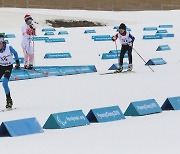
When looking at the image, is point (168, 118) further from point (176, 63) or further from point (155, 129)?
point (176, 63)

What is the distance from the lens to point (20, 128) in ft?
35.6

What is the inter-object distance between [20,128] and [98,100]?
14.4 feet

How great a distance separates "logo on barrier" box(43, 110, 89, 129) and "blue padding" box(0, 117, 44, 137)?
1.28ft

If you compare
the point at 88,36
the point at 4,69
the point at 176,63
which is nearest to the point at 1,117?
the point at 4,69

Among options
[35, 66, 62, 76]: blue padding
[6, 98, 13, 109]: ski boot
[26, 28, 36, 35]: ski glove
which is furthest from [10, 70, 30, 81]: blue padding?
[6, 98, 13, 109]: ski boot

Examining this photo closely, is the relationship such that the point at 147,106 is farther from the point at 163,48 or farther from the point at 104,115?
the point at 163,48

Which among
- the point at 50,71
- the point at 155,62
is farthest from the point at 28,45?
the point at 155,62

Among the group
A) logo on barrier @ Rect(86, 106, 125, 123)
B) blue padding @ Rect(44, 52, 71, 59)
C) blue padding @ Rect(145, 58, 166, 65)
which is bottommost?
blue padding @ Rect(44, 52, 71, 59)

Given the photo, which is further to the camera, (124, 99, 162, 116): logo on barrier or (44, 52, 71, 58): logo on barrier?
(44, 52, 71, 58): logo on barrier

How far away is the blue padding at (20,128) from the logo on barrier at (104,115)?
1.38 meters

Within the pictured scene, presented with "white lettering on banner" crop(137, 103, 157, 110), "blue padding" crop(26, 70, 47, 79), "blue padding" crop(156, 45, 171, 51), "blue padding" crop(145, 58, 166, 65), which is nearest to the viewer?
"white lettering on banner" crop(137, 103, 157, 110)

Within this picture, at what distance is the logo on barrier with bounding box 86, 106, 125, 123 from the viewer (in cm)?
1204

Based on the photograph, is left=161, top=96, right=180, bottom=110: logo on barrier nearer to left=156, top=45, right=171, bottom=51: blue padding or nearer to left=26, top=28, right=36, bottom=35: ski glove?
left=26, top=28, right=36, bottom=35: ski glove

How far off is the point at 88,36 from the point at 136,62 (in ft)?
37.8
